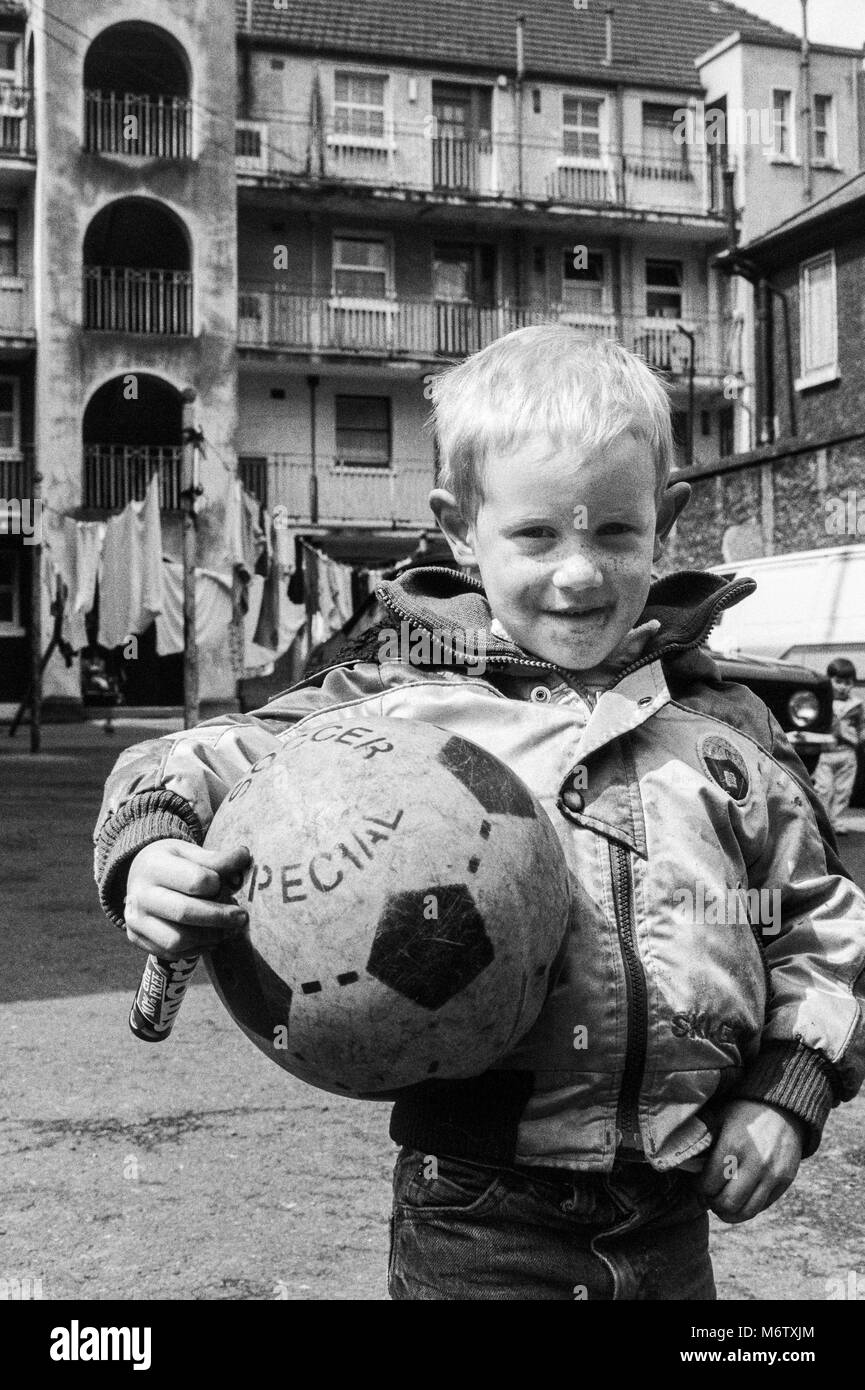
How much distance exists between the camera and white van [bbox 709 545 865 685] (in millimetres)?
12875

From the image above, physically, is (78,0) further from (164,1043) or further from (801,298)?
(164,1043)

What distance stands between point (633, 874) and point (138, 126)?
99.7 feet

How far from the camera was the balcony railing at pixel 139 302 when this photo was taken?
29.7 m

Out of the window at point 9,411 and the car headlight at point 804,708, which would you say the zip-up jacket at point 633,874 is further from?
the window at point 9,411

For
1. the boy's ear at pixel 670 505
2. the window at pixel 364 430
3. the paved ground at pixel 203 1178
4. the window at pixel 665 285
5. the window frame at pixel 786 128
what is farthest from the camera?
the window at pixel 665 285

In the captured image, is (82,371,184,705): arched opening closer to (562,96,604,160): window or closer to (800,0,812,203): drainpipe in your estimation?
(562,96,604,160): window

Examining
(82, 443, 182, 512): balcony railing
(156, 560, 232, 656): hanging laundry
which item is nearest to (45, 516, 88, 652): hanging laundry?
(156, 560, 232, 656): hanging laundry

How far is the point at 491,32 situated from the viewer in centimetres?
3372

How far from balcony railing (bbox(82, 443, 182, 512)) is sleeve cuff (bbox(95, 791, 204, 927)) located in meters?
28.0

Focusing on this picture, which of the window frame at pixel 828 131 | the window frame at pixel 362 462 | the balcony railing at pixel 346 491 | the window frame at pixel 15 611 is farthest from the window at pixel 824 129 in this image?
the window frame at pixel 15 611

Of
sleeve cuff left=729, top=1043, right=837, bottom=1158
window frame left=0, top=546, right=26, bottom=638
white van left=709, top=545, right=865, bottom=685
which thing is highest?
window frame left=0, top=546, right=26, bottom=638

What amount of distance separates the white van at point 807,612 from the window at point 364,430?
1937cm

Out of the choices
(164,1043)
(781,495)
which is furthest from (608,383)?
(781,495)

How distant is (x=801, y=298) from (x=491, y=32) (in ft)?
43.8
